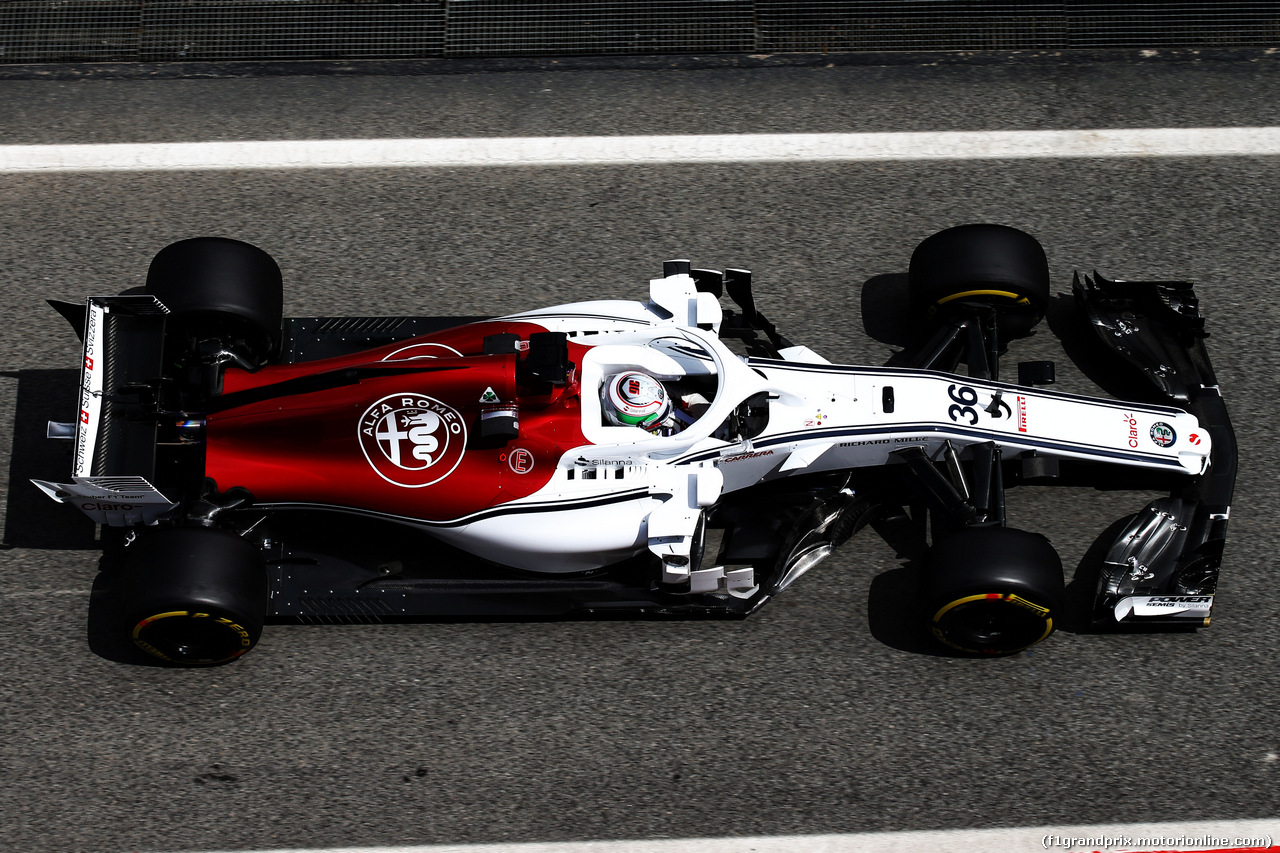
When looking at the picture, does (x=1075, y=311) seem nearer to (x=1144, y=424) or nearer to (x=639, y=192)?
(x=1144, y=424)

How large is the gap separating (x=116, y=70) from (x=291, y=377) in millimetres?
3767

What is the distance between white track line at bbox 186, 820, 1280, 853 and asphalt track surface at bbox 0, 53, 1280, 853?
0.21ft

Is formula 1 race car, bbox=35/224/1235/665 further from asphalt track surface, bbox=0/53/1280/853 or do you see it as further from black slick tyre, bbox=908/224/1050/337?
black slick tyre, bbox=908/224/1050/337

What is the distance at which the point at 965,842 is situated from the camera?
6.20 m

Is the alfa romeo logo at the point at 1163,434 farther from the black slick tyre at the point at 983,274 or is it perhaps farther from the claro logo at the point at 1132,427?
the black slick tyre at the point at 983,274

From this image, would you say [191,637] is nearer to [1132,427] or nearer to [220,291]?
[220,291]

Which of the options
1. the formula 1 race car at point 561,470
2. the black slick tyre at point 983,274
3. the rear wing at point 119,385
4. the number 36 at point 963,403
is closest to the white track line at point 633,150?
the black slick tyre at point 983,274

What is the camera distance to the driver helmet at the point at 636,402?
624 cm

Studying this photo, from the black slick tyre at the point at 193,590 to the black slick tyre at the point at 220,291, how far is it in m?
1.26

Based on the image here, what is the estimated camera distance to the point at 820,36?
905 centimetres

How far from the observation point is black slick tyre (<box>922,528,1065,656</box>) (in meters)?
6.07

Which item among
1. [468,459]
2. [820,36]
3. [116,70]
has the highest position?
[820,36]

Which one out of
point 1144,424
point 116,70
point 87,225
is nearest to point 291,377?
point 87,225

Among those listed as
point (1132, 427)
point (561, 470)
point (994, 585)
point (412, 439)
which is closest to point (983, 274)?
point (1132, 427)
